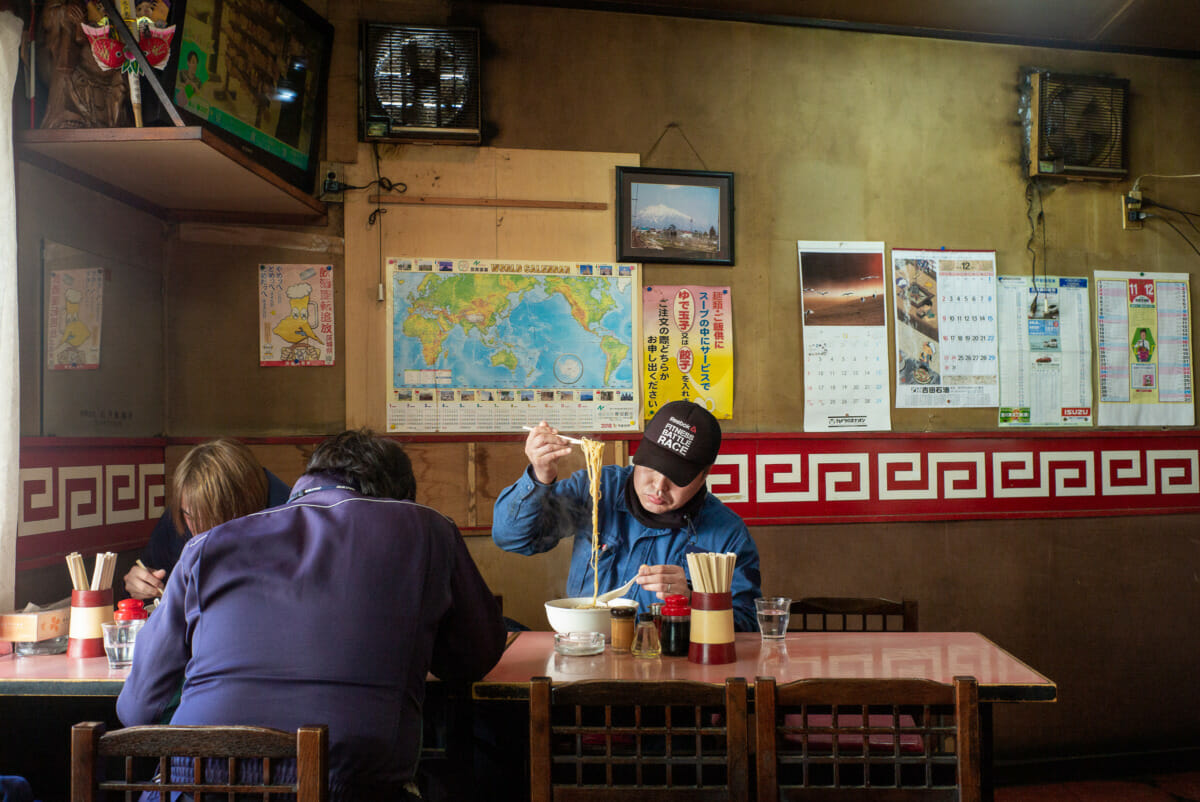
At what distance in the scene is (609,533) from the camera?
2.66 m

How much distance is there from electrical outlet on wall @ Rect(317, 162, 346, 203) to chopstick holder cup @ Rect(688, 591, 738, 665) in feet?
7.86

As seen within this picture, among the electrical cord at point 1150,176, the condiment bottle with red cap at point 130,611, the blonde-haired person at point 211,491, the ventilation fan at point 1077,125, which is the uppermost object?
the ventilation fan at point 1077,125

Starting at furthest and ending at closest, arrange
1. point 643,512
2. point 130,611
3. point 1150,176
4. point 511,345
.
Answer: point 1150,176, point 511,345, point 643,512, point 130,611

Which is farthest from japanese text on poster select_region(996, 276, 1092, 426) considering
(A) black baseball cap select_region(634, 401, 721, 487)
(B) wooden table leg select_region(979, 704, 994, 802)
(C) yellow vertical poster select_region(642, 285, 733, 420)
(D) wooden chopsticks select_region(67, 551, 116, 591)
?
(D) wooden chopsticks select_region(67, 551, 116, 591)

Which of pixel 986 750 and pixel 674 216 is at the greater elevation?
pixel 674 216

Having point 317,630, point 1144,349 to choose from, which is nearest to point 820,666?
point 317,630

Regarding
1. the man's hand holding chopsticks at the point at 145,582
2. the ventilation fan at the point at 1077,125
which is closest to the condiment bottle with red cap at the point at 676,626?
the man's hand holding chopsticks at the point at 145,582

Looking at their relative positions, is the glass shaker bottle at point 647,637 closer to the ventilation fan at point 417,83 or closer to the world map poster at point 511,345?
the world map poster at point 511,345

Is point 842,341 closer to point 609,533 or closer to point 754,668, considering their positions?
point 609,533

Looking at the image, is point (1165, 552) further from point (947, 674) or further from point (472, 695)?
point (472, 695)

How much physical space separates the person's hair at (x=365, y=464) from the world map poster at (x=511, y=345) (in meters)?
1.65

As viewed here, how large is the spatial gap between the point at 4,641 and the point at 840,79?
378cm

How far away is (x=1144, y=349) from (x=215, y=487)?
409cm

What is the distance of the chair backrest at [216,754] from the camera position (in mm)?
1369
